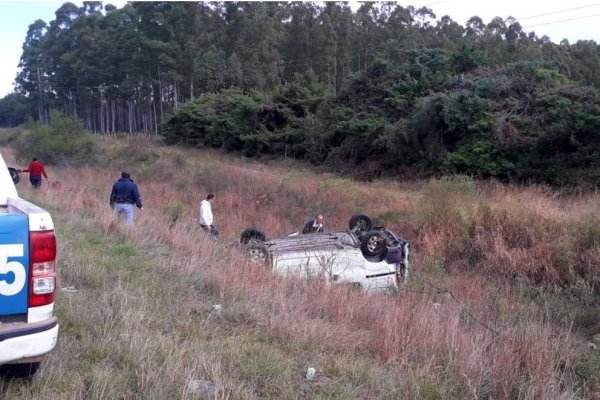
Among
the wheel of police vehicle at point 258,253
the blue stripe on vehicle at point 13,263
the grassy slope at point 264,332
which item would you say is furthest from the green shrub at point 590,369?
the wheel of police vehicle at point 258,253

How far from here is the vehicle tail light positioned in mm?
3314

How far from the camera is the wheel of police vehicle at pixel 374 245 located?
30.3 feet

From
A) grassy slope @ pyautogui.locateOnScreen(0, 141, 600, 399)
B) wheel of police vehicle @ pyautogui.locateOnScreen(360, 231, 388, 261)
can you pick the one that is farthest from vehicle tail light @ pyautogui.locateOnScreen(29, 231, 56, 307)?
wheel of police vehicle @ pyautogui.locateOnScreen(360, 231, 388, 261)

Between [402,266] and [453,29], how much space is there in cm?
5547

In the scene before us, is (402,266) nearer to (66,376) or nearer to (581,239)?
(581,239)

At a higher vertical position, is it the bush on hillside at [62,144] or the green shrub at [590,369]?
the bush on hillside at [62,144]

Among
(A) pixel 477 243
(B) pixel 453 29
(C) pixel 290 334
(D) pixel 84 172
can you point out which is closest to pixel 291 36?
(B) pixel 453 29

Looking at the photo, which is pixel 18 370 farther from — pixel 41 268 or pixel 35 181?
pixel 35 181

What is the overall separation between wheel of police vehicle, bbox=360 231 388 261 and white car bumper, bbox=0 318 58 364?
6315 mm

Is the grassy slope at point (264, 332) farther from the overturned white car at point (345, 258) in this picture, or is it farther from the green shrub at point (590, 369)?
the overturned white car at point (345, 258)

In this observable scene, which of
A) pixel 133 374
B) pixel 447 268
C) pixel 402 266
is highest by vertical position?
pixel 133 374

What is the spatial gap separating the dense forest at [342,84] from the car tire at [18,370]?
20.5 meters

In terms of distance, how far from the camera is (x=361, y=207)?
18625 mm

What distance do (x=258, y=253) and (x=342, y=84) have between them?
42.2 meters
